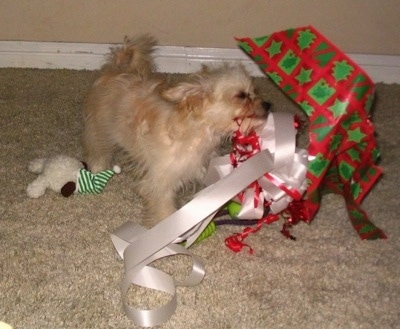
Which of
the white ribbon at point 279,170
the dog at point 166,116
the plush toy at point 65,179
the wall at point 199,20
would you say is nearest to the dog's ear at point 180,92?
the dog at point 166,116

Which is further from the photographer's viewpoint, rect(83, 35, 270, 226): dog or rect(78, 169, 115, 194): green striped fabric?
rect(78, 169, 115, 194): green striped fabric

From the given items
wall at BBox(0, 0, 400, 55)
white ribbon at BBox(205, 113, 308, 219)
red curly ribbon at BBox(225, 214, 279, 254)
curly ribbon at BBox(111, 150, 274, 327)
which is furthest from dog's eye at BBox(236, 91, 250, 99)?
wall at BBox(0, 0, 400, 55)

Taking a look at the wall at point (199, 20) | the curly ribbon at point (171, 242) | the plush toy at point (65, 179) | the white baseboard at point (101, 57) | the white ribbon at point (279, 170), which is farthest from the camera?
the white baseboard at point (101, 57)

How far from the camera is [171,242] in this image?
1506mm

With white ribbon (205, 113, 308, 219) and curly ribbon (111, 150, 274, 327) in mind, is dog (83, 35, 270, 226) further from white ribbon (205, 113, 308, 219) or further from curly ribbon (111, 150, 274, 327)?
curly ribbon (111, 150, 274, 327)

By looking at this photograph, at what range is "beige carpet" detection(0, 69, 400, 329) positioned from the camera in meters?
1.47

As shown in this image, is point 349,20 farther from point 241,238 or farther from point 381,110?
point 241,238

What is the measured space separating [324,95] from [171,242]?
59 centimetres

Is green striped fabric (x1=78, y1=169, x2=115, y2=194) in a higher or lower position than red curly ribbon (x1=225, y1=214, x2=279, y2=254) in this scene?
lower

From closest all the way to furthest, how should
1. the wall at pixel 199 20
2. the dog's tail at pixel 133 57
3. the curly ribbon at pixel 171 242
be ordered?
the curly ribbon at pixel 171 242
the dog's tail at pixel 133 57
the wall at pixel 199 20

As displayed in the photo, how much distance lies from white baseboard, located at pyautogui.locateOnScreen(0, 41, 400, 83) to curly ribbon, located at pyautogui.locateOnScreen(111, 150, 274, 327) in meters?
1.41

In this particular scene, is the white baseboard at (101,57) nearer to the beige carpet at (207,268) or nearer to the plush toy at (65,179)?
the beige carpet at (207,268)

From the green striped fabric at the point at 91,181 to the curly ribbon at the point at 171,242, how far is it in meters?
0.38

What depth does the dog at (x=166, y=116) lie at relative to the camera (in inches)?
66.8
